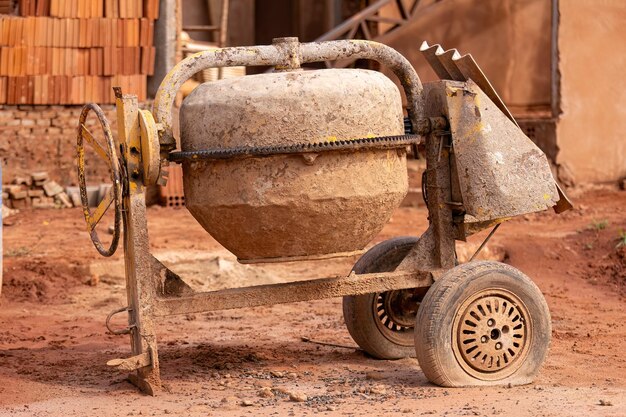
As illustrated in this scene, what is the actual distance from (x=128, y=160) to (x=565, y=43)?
8.33 meters

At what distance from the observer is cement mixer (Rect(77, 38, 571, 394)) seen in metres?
5.88

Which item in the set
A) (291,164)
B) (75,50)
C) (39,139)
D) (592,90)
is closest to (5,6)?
(75,50)

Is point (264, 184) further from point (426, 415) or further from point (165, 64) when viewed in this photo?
point (165, 64)

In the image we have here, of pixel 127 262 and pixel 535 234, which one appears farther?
pixel 535 234

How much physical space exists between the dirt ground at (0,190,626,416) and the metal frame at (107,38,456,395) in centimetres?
41

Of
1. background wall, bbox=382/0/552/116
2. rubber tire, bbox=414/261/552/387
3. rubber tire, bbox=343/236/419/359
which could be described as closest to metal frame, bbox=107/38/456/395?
rubber tire, bbox=414/261/552/387

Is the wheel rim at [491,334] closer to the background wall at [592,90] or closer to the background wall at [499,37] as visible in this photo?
the background wall at [592,90]

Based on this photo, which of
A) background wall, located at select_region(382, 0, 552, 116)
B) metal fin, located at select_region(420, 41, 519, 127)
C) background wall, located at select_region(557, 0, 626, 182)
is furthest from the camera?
background wall, located at select_region(382, 0, 552, 116)

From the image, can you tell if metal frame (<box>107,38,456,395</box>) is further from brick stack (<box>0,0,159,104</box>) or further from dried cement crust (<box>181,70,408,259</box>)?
brick stack (<box>0,0,159,104</box>)

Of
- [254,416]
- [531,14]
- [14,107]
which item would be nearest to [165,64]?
[14,107]

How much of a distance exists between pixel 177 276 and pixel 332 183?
0.95 meters

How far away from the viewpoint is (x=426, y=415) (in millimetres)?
5496

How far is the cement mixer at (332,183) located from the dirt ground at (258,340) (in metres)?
0.30

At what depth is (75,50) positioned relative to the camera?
500 inches
